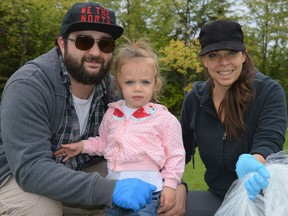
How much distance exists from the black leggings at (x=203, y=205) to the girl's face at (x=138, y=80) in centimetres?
115

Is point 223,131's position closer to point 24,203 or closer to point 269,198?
point 269,198

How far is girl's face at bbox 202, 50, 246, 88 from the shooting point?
3.09 m

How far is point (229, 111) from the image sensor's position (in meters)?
3.19

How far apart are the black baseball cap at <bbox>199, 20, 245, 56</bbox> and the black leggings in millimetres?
1326

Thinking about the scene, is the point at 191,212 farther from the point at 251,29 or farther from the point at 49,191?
the point at 251,29

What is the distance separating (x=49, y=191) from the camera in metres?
2.59

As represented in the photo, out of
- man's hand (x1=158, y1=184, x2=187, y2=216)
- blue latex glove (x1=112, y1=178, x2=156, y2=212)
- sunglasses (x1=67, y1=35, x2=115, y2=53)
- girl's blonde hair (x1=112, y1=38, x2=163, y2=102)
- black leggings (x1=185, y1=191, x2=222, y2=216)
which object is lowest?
black leggings (x1=185, y1=191, x2=222, y2=216)

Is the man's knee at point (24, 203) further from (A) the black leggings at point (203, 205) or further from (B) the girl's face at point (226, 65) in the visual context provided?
(B) the girl's face at point (226, 65)

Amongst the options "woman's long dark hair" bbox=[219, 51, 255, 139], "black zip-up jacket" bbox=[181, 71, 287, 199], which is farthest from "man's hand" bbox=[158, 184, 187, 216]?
"woman's long dark hair" bbox=[219, 51, 255, 139]

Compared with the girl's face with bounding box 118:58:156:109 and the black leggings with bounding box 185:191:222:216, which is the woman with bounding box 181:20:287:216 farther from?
the girl's face with bounding box 118:58:156:109

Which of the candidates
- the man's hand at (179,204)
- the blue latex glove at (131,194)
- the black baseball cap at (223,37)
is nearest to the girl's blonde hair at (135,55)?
the black baseball cap at (223,37)

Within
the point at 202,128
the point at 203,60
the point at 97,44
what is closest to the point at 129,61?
the point at 97,44

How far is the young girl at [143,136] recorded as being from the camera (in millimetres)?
2836

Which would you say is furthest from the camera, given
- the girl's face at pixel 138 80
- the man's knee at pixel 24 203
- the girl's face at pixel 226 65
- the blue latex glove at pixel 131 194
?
the girl's face at pixel 226 65
